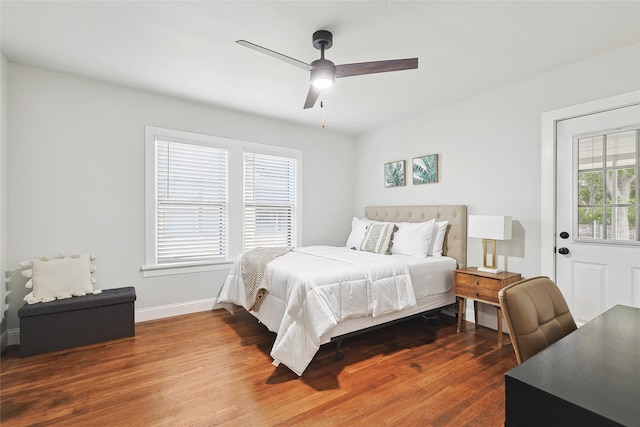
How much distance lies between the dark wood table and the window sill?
3630 millimetres

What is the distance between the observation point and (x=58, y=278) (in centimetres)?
287

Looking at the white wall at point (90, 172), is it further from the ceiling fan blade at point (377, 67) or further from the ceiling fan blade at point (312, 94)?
the ceiling fan blade at point (377, 67)

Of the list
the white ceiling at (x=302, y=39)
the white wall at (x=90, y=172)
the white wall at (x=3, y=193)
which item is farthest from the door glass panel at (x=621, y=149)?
the white wall at (x=3, y=193)

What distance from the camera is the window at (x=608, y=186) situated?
2.46m

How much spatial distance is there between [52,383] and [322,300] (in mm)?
2075

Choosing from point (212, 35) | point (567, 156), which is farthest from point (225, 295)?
point (567, 156)

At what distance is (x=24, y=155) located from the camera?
2877mm

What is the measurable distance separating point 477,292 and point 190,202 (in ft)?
11.2

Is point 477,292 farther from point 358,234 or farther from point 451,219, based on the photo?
point 358,234

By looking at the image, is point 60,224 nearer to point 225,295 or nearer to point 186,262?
point 186,262

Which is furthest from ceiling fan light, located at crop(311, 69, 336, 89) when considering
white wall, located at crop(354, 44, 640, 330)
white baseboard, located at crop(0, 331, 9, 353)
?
white baseboard, located at crop(0, 331, 9, 353)

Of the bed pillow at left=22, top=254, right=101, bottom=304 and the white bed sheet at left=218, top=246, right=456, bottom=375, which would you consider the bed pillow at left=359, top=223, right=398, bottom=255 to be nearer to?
the white bed sheet at left=218, top=246, right=456, bottom=375

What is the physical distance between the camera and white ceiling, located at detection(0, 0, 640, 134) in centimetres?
206

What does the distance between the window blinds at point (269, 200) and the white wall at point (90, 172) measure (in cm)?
56
